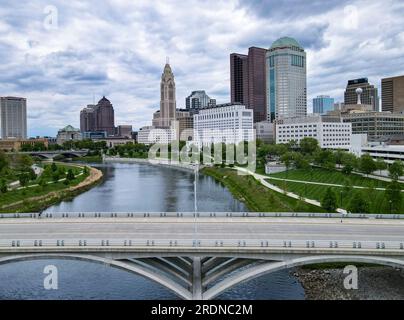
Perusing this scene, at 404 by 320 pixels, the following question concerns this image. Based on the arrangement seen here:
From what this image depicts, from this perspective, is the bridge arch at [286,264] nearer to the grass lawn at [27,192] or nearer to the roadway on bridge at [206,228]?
the roadway on bridge at [206,228]

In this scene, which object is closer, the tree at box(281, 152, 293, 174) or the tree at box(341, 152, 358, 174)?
the tree at box(341, 152, 358, 174)

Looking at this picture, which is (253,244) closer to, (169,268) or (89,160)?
(169,268)

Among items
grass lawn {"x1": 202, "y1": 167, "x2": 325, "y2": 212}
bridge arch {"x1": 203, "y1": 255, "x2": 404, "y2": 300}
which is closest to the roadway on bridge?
bridge arch {"x1": 203, "y1": 255, "x2": 404, "y2": 300}

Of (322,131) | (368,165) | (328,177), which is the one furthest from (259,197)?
(322,131)

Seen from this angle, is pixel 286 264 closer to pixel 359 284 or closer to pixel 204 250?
pixel 204 250

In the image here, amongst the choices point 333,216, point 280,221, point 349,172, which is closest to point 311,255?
point 280,221

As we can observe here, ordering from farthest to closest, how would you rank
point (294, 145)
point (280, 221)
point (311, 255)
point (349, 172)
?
point (294, 145), point (349, 172), point (280, 221), point (311, 255)

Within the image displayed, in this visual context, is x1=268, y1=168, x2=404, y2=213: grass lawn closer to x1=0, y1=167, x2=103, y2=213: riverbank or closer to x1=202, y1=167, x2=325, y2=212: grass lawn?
x1=202, y1=167, x2=325, y2=212: grass lawn

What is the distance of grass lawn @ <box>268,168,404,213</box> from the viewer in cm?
4609

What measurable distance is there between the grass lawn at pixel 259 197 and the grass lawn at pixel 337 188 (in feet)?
10.4

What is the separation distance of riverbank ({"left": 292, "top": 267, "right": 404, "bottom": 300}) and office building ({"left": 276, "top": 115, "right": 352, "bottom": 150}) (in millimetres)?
98117

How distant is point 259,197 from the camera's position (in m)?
56.5
